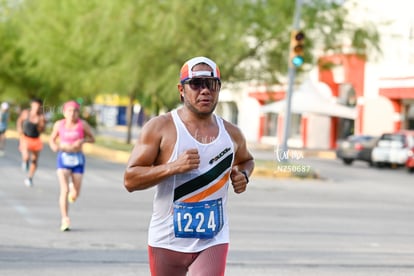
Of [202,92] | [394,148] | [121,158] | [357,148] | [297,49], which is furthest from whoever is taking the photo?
[357,148]

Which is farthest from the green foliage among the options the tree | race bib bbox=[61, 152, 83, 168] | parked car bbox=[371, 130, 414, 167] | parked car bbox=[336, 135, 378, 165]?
race bib bbox=[61, 152, 83, 168]

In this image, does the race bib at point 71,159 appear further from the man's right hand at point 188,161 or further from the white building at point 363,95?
the white building at point 363,95

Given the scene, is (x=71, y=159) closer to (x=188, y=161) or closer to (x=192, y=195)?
(x=192, y=195)

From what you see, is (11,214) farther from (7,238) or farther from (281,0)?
(281,0)

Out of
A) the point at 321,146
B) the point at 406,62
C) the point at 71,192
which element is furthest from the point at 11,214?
the point at 321,146

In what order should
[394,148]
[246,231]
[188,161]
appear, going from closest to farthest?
[188,161] → [246,231] → [394,148]

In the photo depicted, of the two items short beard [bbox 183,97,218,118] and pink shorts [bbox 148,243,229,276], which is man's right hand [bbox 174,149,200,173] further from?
pink shorts [bbox 148,243,229,276]

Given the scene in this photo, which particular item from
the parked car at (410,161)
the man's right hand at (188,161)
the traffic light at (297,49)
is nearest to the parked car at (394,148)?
the parked car at (410,161)

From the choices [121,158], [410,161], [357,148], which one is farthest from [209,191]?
[357,148]

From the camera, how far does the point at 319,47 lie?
35.5m

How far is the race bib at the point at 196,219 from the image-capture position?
18.0 feet

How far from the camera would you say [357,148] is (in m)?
40.7

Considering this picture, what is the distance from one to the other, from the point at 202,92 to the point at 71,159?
304 inches

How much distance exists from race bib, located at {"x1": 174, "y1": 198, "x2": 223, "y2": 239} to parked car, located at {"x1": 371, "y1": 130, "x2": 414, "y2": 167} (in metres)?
32.5
